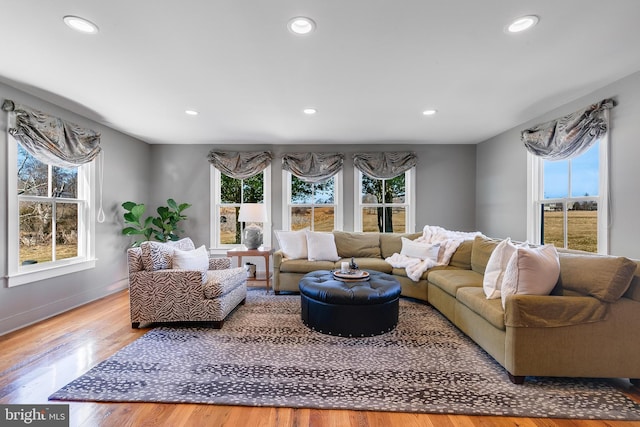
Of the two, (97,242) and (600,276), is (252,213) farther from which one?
(600,276)

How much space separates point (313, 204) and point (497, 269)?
318 centimetres

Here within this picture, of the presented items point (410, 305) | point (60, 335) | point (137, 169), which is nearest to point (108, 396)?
point (60, 335)

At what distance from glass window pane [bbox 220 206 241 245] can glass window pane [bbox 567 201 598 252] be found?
472cm

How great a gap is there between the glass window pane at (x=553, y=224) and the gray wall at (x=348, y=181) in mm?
1415

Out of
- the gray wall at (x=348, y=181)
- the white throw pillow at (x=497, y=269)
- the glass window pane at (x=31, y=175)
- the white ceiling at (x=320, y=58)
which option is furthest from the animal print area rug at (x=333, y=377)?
the gray wall at (x=348, y=181)

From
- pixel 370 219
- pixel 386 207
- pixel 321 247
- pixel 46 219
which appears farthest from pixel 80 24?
pixel 386 207

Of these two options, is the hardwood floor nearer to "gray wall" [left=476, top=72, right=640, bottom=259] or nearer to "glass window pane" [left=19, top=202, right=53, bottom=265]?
"glass window pane" [left=19, top=202, right=53, bottom=265]

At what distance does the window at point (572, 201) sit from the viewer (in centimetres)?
285

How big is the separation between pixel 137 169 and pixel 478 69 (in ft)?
16.2

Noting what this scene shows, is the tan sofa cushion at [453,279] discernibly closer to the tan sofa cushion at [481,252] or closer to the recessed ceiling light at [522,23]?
the tan sofa cushion at [481,252]

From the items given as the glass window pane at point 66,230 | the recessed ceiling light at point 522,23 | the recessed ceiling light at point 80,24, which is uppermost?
the recessed ceiling light at point 80,24

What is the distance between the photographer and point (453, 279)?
304 centimetres

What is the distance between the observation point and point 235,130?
4191 millimetres

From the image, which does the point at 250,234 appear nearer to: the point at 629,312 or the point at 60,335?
the point at 60,335
